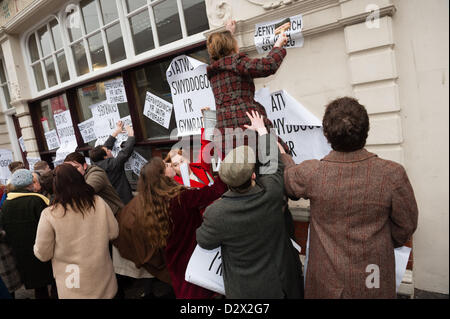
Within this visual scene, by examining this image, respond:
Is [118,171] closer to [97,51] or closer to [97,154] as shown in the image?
[97,154]

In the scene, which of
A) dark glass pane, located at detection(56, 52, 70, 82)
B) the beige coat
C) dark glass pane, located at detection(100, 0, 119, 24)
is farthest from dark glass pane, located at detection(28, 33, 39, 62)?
the beige coat

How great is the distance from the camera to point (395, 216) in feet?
5.15

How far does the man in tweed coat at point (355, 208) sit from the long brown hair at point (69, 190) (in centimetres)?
180

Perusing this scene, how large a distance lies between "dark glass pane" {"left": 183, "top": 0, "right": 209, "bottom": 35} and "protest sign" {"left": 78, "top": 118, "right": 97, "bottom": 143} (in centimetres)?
268

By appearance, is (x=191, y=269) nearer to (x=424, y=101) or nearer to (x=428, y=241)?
(x=428, y=241)

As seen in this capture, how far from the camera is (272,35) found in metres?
2.92

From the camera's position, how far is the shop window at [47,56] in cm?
593

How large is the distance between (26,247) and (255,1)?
3.54 metres

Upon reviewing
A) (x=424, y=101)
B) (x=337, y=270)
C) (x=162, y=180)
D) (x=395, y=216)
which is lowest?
(x=337, y=270)

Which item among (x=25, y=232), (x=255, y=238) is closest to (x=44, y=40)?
(x=25, y=232)

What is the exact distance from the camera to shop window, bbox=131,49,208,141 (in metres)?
4.35

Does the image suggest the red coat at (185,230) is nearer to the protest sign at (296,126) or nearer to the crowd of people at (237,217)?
the crowd of people at (237,217)

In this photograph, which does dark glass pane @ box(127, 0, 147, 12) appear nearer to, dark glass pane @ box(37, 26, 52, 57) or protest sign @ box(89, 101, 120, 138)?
protest sign @ box(89, 101, 120, 138)

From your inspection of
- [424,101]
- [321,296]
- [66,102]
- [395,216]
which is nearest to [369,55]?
[424,101]
